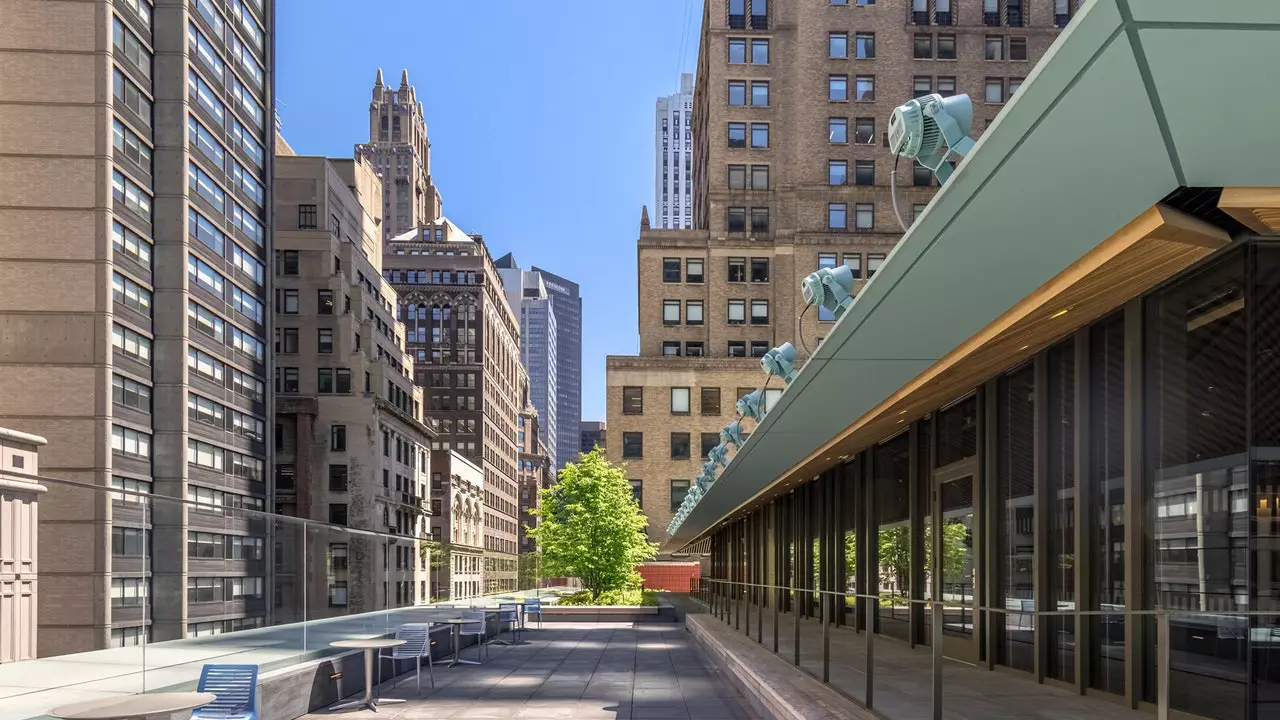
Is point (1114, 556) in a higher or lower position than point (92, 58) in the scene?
lower

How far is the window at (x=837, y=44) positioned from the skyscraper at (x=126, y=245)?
3541 cm

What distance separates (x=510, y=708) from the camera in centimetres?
→ 1463

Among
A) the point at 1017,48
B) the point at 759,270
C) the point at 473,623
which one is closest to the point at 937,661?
the point at 473,623

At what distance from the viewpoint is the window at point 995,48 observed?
235 feet

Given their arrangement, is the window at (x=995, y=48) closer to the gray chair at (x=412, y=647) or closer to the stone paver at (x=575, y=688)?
the stone paver at (x=575, y=688)

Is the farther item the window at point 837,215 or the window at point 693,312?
the window at point 693,312

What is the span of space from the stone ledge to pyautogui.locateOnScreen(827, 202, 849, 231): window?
55.6 meters

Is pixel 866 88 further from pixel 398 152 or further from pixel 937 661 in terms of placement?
pixel 398 152

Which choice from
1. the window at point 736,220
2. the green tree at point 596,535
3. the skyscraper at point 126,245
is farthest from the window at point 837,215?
the skyscraper at point 126,245

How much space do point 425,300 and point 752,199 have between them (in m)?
72.1

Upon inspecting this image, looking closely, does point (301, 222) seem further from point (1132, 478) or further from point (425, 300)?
point (1132, 478)

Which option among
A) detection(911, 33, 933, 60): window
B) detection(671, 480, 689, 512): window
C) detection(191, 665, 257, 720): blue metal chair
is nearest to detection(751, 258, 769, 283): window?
detection(671, 480, 689, 512): window

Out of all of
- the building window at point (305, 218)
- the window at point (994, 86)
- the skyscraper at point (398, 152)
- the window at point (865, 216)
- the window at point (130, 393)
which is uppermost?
the skyscraper at point (398, 152)

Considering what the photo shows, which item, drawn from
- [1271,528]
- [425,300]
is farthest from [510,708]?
[425,300]
